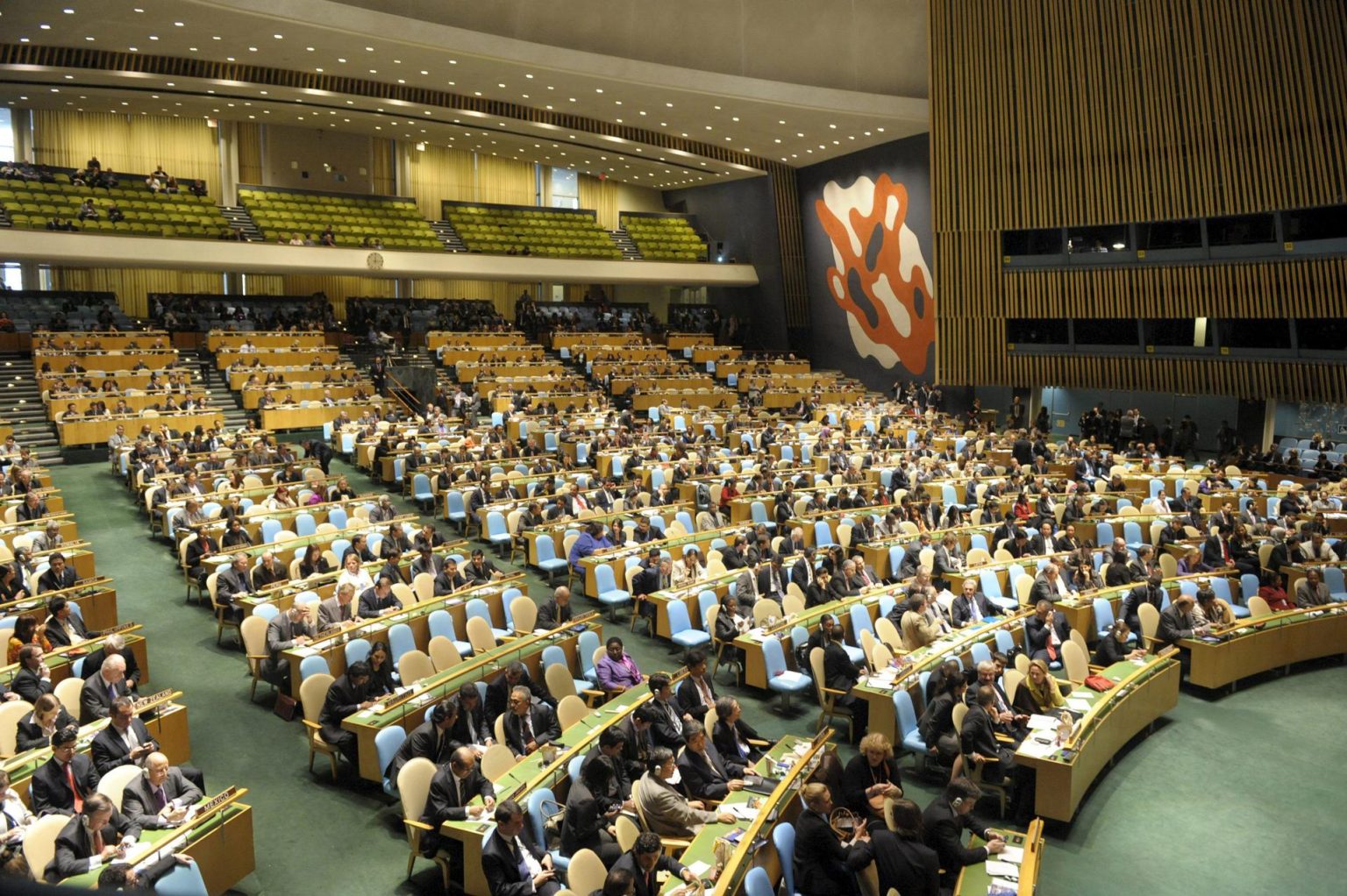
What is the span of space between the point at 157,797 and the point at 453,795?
5.70 ft

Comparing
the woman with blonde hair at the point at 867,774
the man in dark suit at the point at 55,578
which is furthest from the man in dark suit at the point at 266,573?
the woman with blonde hair at the point at 867,774

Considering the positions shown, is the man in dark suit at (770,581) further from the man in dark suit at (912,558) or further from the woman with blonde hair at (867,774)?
the woman with blonde hair at (867,774)

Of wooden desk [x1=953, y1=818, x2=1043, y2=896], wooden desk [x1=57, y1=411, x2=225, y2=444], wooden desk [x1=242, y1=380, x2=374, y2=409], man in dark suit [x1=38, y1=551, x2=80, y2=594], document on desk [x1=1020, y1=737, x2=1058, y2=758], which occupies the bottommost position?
wooden desk [x1=953, y1=818, x2=1043, y2=896]

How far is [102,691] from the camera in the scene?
7379mm

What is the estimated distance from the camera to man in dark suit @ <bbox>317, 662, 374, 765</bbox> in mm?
7559

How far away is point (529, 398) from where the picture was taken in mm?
22297

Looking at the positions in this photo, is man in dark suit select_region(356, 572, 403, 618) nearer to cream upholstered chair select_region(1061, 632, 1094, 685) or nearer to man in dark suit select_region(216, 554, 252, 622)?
man in dark suit select_region(216, 554, 252, 622)

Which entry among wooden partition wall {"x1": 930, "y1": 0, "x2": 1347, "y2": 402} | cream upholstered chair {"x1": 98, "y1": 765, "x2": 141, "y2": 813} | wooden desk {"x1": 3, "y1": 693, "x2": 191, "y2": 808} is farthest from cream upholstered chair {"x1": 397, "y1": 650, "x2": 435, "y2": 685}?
wooden partition wall {"x1": 930, "y1": 0, "x2": 1347, "y2": 402}

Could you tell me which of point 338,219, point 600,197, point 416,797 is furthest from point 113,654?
point 600,197

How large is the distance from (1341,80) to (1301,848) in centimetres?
1491

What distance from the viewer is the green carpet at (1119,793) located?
6.77m

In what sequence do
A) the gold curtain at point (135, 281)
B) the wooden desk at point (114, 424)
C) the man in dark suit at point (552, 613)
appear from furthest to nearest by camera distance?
the gold curtain at point (135, 281) < the wooden desk at point (114, 424) < the man in dark suit at point (552, 613)

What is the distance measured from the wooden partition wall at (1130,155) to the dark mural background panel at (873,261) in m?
2.16

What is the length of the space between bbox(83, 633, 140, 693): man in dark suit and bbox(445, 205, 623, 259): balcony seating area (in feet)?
73.6
